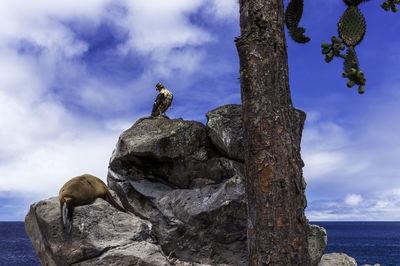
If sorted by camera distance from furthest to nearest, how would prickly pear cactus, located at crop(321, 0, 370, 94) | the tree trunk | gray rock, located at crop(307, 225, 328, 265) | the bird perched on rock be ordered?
the bird perched on rock, gray rock, located at crop(307, 225, 328, 265), prickly pear cactus, located at crop(321, 0, 370, 94), the tree trunk

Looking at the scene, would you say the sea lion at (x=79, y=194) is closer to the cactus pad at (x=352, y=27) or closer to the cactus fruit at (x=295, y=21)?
the cactus fruit at (x=295, y=21)

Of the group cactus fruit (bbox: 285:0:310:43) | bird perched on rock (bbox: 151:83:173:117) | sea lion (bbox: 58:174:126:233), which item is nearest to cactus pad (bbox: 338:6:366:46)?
cactus fruit (bbox: 285:0:310:43)

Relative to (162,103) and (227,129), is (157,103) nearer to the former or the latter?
(162,103)

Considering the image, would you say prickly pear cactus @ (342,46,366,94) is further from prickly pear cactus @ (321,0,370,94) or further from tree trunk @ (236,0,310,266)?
tree trunk @ (236,0,310,266)

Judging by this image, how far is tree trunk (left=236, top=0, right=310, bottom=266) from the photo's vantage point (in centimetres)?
734

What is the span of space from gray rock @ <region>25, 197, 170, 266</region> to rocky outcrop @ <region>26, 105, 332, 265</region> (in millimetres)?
22

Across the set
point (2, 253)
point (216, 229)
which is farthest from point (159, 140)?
point (2, 253)

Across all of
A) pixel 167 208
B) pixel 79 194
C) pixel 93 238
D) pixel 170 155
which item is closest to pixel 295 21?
pixel 170 155

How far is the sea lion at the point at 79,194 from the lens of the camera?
365 inches

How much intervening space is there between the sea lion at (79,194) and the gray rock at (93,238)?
17 cm

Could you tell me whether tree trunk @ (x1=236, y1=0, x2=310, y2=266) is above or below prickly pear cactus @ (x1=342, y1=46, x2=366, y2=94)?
below

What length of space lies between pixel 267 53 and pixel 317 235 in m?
6.13

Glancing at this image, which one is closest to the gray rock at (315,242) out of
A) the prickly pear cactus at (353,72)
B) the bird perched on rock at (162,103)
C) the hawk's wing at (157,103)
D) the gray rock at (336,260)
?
the gray rock at (336,260)

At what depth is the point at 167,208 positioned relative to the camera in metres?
11.4
